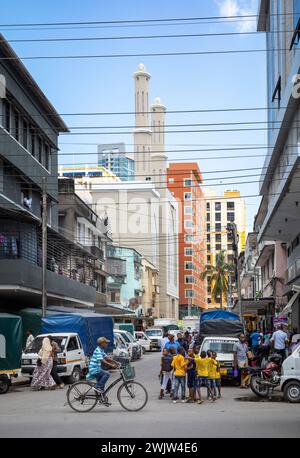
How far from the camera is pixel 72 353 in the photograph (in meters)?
26.0

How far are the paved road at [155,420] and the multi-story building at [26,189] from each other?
695 inches

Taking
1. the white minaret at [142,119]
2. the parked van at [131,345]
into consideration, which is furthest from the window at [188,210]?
the parked van at [131,345]

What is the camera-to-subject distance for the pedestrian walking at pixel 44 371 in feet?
77.3

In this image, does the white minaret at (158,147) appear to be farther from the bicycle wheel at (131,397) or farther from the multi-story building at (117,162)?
the bicycle wheel at (131,397)

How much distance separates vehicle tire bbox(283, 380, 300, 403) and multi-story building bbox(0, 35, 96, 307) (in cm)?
1865

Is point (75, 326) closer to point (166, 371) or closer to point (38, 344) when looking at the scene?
point (38, 344)

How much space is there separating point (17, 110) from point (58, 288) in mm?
11213

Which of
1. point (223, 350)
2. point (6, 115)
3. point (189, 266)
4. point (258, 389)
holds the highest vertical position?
point (6, 115)

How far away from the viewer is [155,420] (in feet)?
47.7

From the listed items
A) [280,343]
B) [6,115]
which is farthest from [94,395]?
[6,115]

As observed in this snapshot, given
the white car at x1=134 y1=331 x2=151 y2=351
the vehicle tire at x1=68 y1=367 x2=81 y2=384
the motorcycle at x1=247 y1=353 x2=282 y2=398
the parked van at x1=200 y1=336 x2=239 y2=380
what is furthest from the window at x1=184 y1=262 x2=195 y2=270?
the motorcycle at x1=247 y1=353 x2=282 y2=398

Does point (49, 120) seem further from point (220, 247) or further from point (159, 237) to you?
point (220, 247)

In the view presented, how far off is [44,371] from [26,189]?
67.9ft
